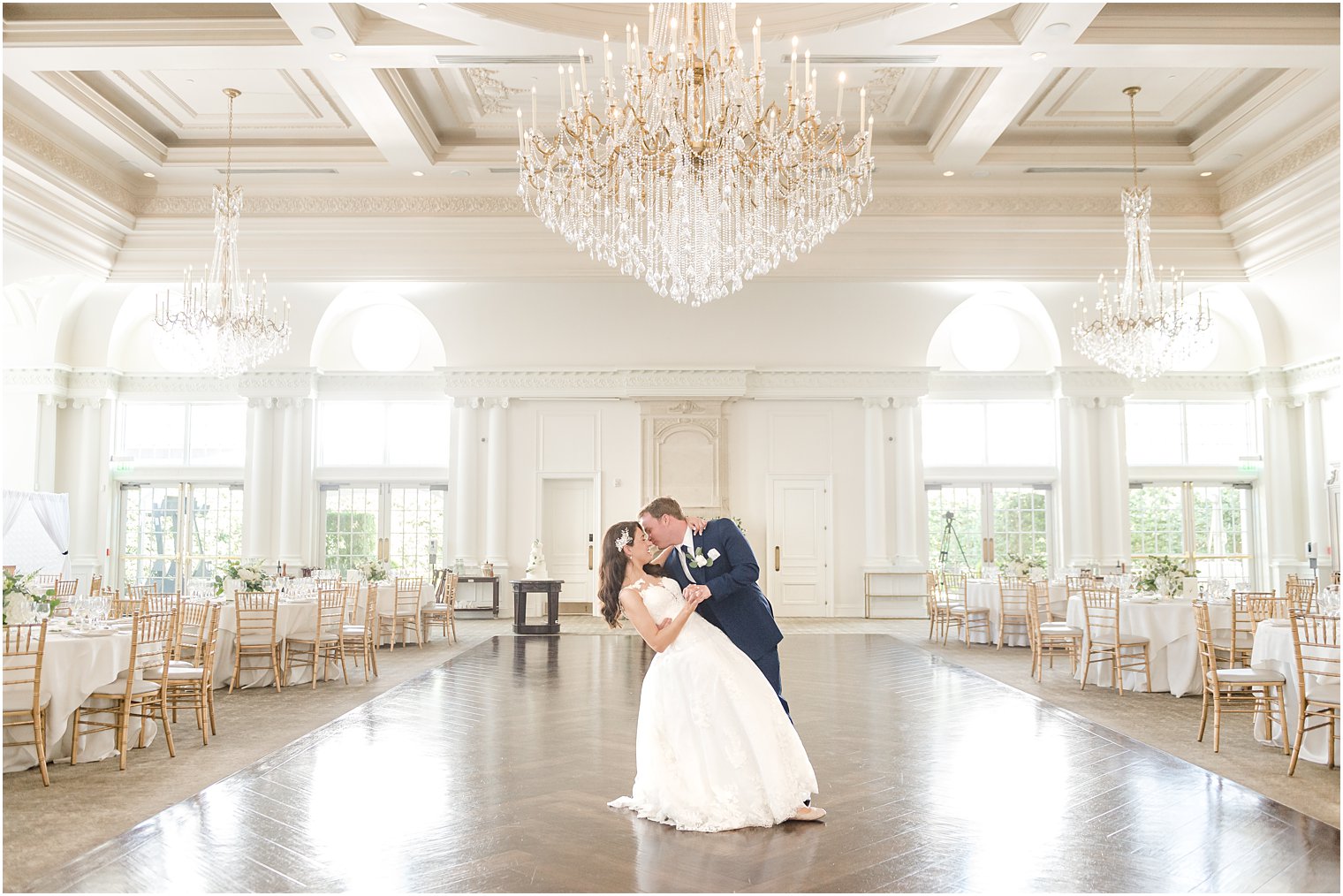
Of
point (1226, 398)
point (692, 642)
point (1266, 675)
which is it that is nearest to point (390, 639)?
point (692, 642)

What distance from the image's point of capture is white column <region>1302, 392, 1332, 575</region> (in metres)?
14.8

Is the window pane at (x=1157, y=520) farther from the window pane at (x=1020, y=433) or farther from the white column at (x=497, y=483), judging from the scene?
the white column at (x=497, y=483)

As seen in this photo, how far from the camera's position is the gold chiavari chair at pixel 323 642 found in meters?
8.54

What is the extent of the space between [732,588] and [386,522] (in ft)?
40.0

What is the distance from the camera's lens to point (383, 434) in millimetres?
15883

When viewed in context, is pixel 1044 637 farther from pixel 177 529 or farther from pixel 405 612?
pixel 177 529

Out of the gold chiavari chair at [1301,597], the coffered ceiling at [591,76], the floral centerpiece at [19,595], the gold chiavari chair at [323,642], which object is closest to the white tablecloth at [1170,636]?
the gold chiavari chair at [1301,597]

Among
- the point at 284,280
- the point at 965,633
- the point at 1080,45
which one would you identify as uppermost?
the point at 1080,45

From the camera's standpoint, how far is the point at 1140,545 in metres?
15.7

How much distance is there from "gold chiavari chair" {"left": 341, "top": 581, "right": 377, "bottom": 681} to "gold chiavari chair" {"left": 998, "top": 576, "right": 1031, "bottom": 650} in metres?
6.82

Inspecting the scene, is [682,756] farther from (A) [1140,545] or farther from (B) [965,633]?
(A) [1140,545]

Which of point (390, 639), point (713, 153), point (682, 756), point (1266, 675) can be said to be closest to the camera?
point (682, 756)

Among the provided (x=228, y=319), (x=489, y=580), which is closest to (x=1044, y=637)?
(x=489, y=580)

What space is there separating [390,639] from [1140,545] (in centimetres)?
1159
